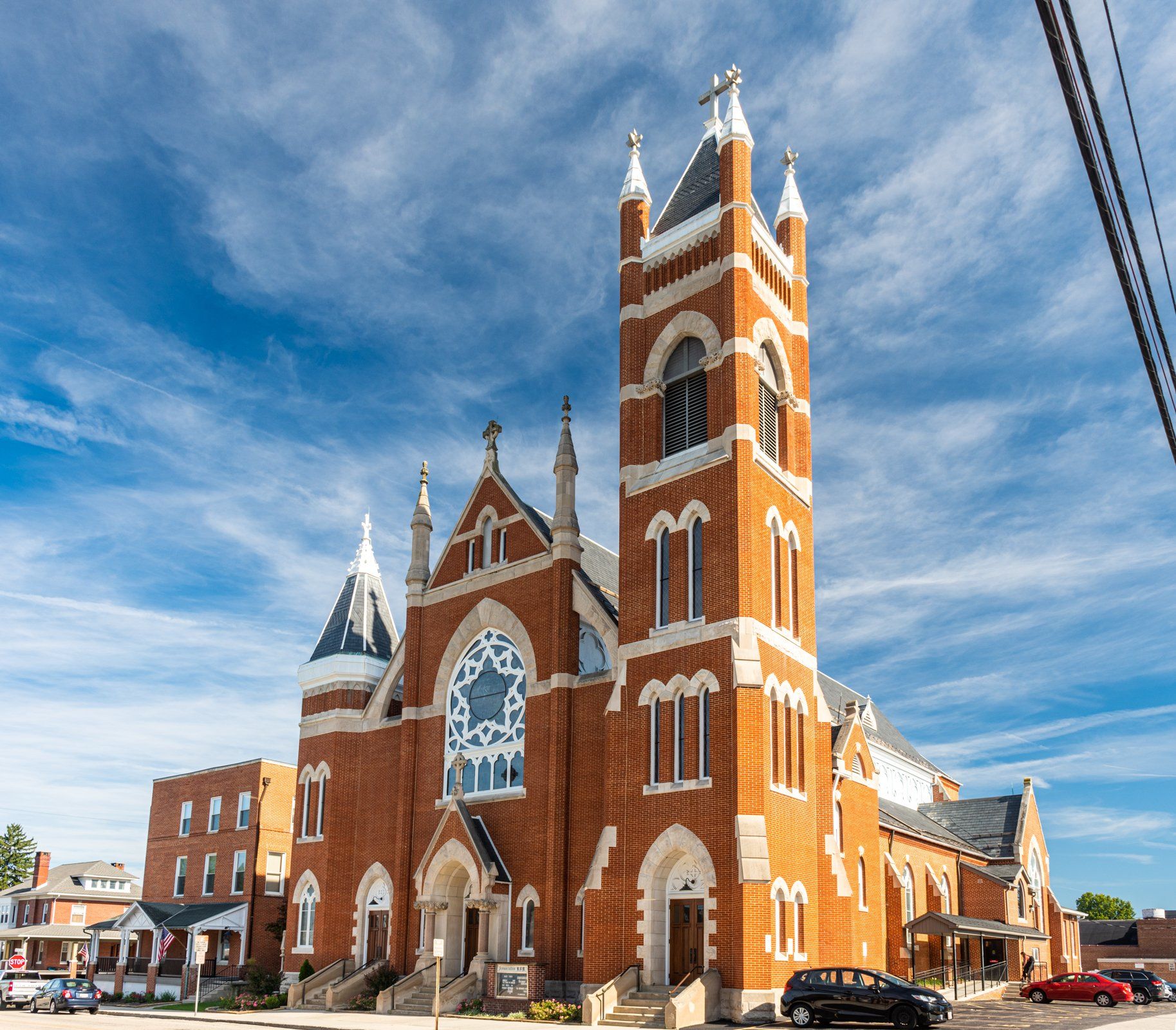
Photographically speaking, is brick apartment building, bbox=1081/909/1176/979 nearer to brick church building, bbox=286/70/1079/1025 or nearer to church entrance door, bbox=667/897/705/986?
brick church building, bbox=286/70/1079/1025

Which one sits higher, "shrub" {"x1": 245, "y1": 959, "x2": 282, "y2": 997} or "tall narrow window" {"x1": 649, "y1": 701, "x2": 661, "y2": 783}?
"tall narrow window" {"x1": 649, "y1": 701, "x2": 661, "y2": 783}

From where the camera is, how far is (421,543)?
42.1m

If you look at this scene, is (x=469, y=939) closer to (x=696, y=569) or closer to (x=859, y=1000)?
(x=696, y=569)

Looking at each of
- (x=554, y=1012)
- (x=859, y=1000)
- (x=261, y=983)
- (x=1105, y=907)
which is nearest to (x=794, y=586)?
(x=859, y=1000)

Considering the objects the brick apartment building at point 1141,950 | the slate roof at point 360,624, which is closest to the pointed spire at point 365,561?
the slate roof at point 360,624

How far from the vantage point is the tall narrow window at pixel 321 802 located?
4181 centimetres

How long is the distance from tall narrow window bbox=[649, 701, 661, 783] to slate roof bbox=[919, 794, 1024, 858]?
26.1 m

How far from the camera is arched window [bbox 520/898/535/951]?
33500 mm

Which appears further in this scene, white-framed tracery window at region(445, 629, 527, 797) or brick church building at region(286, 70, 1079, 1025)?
white-framed tracery window at region(445, 629, 527, 797)

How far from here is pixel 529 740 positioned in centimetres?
3553

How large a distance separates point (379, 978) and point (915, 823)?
23.4m

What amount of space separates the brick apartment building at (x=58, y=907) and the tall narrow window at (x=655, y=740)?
169 ft

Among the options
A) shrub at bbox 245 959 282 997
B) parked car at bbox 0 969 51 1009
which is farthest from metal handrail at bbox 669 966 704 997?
parked car at bbox 0 969 51 1009

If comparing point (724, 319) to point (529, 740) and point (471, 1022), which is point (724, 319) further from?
point (471, 1022)
